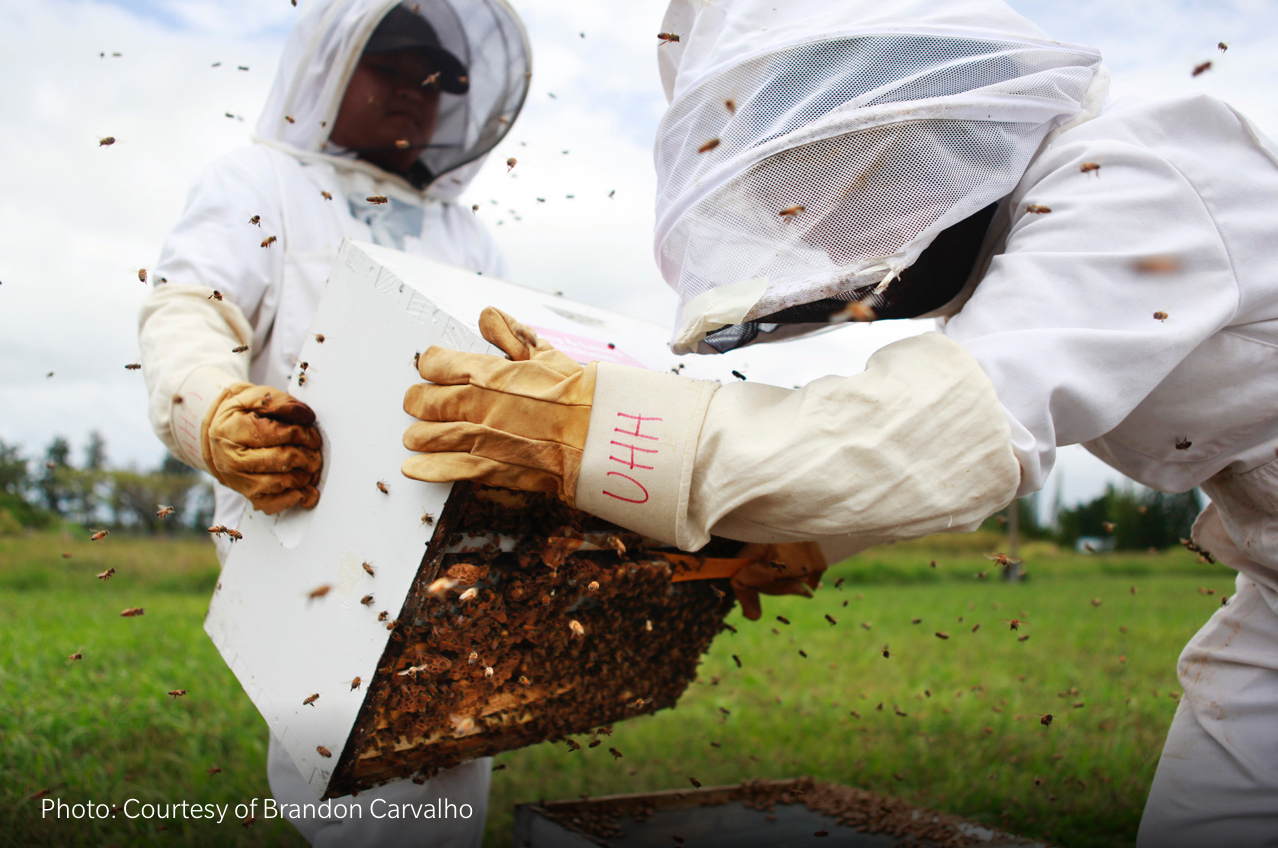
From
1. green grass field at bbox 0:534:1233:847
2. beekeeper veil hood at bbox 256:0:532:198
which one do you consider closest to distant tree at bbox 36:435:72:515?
green grass field at bbox 0:534:1233:847

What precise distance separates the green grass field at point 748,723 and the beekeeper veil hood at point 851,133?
1.67 metres

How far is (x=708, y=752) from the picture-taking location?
4250mm

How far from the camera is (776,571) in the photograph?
2148 millimetres

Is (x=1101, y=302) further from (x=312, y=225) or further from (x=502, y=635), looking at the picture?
(x=312, y=225)

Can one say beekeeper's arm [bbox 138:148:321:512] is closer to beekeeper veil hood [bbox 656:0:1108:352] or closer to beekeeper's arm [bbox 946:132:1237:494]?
beekeeper veil hood [bbox 656:0:1108:352]

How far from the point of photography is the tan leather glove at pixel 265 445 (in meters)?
1.84

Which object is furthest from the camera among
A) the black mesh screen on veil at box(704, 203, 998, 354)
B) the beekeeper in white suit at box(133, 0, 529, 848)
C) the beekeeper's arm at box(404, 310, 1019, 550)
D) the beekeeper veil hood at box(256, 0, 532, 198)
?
the beekeeper veil hood at box(256, 0, 532, 198)

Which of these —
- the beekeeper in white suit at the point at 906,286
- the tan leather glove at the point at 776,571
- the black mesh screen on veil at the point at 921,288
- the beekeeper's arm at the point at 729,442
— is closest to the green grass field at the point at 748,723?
the tan leather glove at the point at 776,571

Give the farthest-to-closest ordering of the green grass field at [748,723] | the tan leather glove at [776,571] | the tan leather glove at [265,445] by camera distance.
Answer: the green grass field at [748,723], the tan leather glove at [776,571], the tan leather glove at [265,445]

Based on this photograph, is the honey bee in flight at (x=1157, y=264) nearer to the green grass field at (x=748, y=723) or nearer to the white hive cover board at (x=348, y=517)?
the white hive cover board at (x=348, y=517)

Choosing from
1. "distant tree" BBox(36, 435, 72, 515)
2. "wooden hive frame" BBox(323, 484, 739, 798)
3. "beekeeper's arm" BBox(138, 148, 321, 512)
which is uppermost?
"beekeeper's arm" BBox(138, 148, 321, 512)

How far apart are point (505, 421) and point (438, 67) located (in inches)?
80.9

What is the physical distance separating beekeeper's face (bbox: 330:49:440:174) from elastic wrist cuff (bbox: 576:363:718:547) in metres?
1.78

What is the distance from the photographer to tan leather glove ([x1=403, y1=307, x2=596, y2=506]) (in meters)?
1.46
